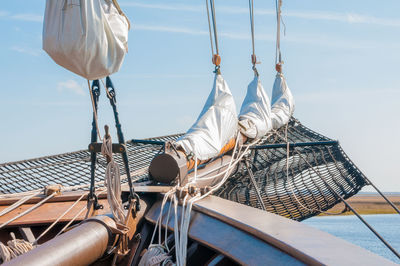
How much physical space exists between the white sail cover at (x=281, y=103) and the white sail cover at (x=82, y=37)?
465 cm

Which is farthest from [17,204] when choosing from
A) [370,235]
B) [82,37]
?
[370,235]

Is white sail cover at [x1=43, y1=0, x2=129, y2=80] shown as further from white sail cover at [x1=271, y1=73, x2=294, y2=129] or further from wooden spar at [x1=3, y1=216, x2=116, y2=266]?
white sail cover at [x1=271, y1=73, x2=294, y2=129]

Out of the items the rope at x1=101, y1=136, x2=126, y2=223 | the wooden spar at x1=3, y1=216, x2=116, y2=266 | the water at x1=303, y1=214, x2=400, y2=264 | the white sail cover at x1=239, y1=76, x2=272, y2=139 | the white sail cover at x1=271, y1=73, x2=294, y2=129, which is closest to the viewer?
the wooden spar at x1=3, y1=216, x2=116, y2=266

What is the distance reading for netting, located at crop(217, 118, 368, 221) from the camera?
14.5ft

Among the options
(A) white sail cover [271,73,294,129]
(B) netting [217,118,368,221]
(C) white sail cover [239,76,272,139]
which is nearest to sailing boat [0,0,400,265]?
(C) white sail cover [239,76,272,139]

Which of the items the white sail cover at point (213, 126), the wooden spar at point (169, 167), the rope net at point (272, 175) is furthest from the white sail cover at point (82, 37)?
the rope net at point (272, 175)

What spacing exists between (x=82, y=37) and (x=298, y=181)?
3938 millimetres

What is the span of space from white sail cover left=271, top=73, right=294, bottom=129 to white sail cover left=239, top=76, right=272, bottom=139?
795 mm

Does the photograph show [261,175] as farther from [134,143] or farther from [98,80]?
[98,80]

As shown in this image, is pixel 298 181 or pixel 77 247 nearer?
pixel 77 247

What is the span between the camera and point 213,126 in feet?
10.4

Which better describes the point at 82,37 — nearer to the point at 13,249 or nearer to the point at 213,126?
the point at 13,249

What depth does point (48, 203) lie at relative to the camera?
2287mm

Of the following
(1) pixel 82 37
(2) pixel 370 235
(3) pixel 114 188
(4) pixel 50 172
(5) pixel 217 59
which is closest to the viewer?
(1) pixel 82 37
